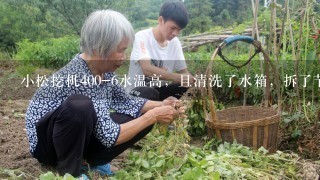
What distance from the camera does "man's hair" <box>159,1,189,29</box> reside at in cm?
312

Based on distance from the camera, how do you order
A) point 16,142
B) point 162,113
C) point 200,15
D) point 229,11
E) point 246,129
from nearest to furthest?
point 162,113, point 246,129, point 16,142, point 200,15, point 229,11

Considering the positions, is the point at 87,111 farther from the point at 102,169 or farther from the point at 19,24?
the point at 19,24

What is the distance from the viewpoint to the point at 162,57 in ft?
11.2

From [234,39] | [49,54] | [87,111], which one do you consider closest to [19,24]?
[49,54]

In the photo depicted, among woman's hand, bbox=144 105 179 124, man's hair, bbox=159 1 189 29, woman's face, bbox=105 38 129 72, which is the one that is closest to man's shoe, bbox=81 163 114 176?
woman's hand, bbox=144 105 179 124

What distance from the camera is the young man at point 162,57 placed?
315cm

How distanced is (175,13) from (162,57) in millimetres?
429

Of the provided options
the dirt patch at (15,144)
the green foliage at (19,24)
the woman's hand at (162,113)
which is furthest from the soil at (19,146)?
the green foliage at (19,24)

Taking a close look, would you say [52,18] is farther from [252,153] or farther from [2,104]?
[252,153]

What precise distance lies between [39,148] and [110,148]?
36 centimetres

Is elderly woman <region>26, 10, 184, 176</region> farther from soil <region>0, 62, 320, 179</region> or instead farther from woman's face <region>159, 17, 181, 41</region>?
woman's face <region>159, 17, 181, 41</region>

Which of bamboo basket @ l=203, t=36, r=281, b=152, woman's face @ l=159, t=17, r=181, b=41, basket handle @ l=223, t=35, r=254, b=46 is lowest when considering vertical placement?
bamboo basket @ l=203, t=36, r=281, b=152

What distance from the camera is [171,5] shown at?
10.4 ft

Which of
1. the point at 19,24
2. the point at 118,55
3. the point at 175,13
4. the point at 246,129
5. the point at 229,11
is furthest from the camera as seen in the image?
the point at 229,11
